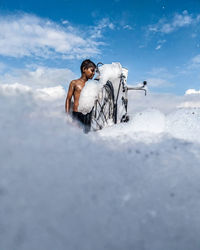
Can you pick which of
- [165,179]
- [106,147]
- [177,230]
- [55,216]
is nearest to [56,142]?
[106,147]

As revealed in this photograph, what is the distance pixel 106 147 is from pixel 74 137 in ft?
0.92

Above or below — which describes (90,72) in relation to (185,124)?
above

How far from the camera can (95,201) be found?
1331 mm

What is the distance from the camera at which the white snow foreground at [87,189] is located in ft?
3.96

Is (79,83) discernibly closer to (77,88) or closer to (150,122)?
(77,88)

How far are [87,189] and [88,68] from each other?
3349 mm

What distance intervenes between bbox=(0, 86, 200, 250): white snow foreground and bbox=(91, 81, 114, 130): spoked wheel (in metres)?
2.29

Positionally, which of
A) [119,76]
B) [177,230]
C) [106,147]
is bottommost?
[177,230]

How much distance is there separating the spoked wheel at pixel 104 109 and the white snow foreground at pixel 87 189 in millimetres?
2290

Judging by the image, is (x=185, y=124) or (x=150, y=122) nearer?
(x=185, y=124)

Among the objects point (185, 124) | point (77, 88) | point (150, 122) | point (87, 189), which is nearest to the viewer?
point (87, 189)

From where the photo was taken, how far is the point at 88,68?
430 cm

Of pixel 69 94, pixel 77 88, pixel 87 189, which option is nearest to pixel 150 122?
pixel 87 189

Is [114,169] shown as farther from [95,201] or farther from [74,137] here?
[74,137]
